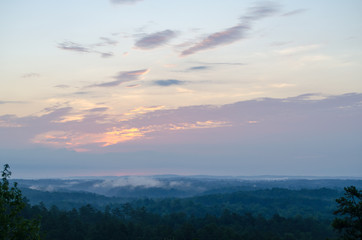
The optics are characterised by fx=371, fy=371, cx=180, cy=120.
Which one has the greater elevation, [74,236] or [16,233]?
[16,233]

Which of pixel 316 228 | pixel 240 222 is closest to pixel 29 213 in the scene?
pixel 240 222

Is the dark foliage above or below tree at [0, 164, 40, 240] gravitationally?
below

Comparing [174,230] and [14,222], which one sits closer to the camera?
[14,222]

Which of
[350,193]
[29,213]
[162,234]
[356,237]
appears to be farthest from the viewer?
[29,213]

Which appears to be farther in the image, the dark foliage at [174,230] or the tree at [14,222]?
the dark foliage at [174,230]

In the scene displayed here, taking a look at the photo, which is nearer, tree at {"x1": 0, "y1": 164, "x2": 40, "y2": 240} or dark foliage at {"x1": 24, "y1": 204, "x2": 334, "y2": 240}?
tree at {"x1": 0, "y1": 164, "x2": 40, "y2": 240}

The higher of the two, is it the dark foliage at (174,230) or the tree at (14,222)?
the tree at (14,222)

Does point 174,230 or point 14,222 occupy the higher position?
point 14,222

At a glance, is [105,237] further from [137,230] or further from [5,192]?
[5,192]

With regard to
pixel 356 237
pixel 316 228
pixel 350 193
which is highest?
pixel 350 193

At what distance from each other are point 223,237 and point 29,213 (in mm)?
80143

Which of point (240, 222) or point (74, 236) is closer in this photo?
point (74, 236)

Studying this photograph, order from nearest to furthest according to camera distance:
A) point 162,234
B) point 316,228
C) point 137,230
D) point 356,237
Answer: point 356,237, point 162,234, point 137,230, point 316,228

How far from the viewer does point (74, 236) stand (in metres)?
125
